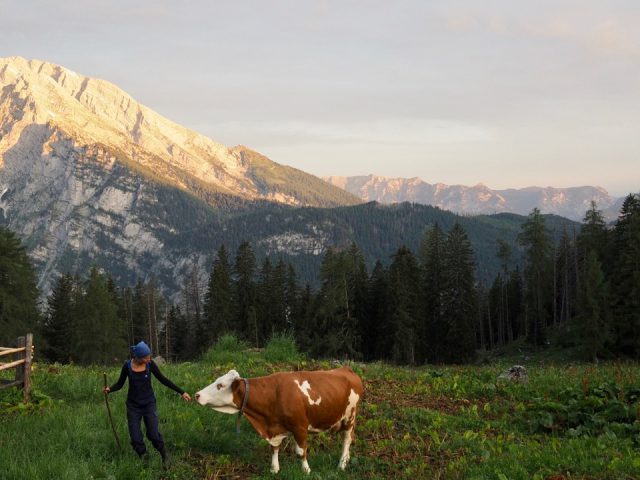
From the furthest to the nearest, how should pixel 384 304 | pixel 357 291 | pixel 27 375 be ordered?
pixel 384 304
pixel 357 291
pixel 27 375

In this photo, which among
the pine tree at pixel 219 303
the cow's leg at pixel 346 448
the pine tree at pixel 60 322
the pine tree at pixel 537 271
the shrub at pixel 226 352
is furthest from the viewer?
the pine tree at pixel 537 271

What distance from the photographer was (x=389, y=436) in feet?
36.7

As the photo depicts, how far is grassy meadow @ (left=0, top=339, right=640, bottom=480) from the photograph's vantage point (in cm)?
879

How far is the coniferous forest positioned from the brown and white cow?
1192 inches

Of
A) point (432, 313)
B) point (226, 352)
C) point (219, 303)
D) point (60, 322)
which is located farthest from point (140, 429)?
point (60, 322)

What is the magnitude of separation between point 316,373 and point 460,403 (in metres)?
6.28

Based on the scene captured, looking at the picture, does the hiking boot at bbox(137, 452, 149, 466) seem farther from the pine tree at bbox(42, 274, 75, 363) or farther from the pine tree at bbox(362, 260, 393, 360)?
the pine tree at bbox(42, 274, 75, 363)

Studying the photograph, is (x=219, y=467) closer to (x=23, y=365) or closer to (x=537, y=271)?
(x=23, y=365)

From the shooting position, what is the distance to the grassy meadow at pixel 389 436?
8.79 m

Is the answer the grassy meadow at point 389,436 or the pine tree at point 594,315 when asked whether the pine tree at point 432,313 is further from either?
the grassy meadow at point 389,436

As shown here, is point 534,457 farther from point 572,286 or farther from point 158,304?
point 158,304

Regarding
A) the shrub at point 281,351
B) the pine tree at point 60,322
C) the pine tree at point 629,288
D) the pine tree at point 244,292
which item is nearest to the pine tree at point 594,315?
the pine tree at point 629,288

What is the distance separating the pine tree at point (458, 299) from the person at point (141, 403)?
48.0 metres

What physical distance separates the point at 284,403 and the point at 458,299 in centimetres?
4899
